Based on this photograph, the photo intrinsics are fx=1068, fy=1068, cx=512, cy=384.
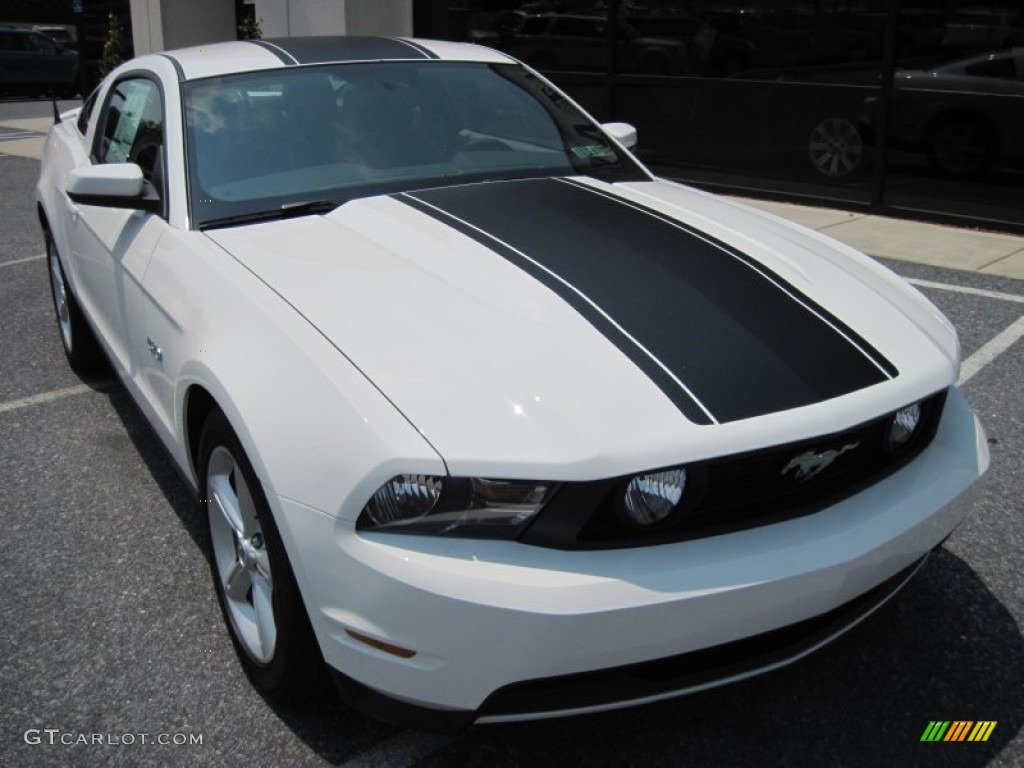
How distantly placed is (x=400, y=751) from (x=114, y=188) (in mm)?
1912

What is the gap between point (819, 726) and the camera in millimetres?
2586

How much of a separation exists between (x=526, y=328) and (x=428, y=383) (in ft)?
1.06

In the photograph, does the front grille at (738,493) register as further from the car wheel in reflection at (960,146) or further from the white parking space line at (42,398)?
the car wheel in reflection at (960,146)

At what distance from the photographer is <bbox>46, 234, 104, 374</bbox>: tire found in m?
4.90

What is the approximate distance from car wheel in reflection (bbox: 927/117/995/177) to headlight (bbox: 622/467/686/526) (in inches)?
275

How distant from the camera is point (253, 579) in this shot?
266cm

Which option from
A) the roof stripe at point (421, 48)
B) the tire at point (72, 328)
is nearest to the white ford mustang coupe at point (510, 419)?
the roof stripe at point (421, 48)

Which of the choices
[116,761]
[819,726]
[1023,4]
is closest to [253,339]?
[116,761]

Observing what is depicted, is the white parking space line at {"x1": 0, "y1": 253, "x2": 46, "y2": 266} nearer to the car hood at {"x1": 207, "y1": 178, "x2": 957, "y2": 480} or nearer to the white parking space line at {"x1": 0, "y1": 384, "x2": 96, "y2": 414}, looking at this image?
the white parking space line at {"x1": 0, "y1": 384, "x2": 96, "y2": 414}

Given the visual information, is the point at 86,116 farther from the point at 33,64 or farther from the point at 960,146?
the point at 33,64

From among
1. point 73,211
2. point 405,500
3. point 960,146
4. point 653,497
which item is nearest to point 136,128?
point 73,211

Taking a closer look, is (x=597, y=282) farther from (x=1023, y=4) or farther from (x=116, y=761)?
(x=1023, y=4)

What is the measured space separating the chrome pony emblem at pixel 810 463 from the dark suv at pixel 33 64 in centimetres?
2407

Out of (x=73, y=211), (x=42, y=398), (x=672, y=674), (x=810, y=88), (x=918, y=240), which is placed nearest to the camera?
(x=672, y=674)
